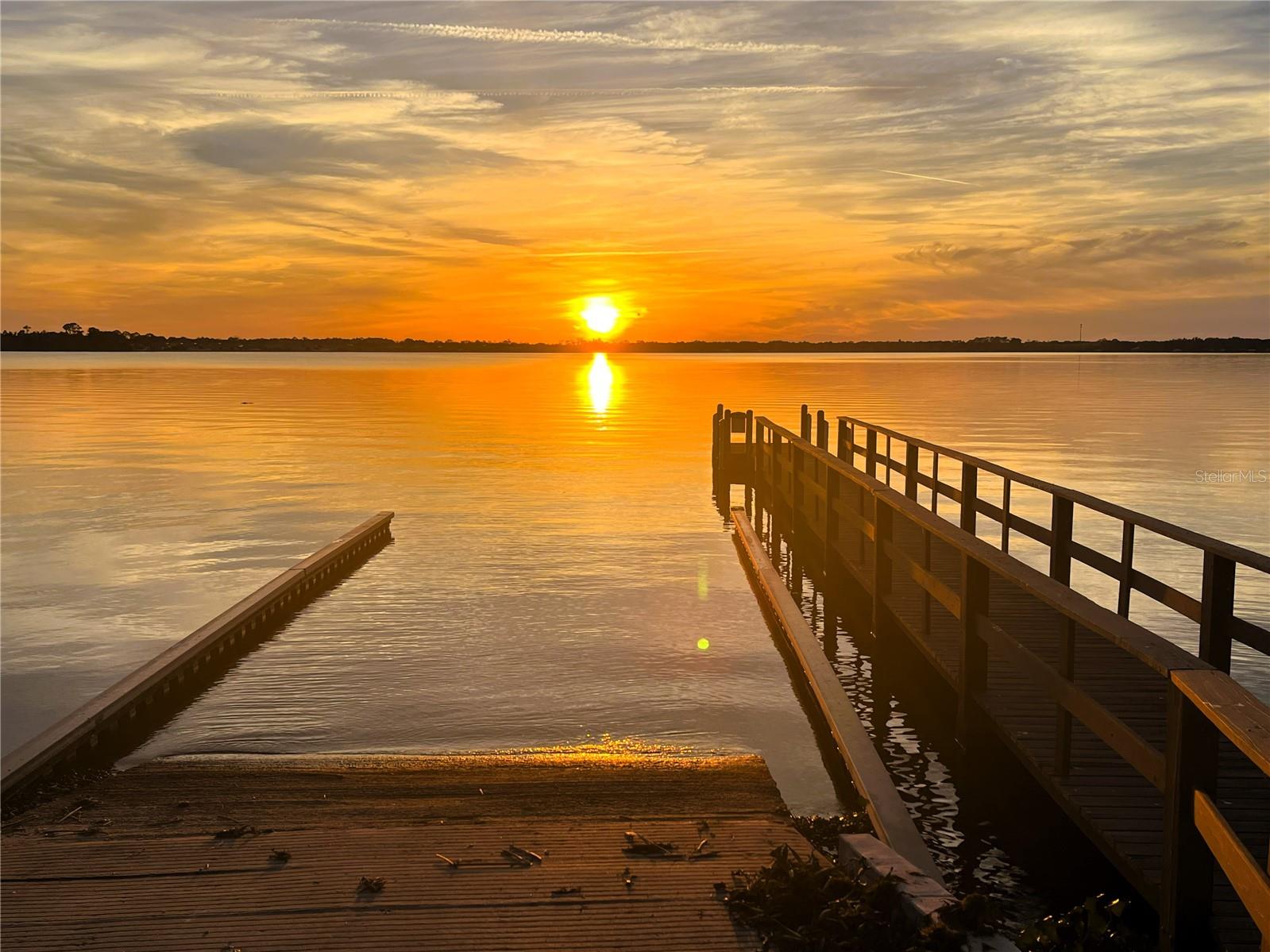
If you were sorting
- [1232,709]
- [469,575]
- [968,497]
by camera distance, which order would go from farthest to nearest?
[469,575] < [968,497] < [1232,709]

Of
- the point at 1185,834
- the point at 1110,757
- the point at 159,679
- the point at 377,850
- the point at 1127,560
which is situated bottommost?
the point at 159,679

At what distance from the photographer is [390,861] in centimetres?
536

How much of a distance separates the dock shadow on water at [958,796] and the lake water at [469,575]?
62 mm

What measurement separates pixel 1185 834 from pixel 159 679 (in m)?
8.57

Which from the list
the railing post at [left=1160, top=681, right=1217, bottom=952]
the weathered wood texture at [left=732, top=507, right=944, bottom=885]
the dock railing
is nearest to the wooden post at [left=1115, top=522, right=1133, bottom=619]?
the dock railing

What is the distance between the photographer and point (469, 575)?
17.4 m

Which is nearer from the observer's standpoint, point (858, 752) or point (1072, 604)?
point (1072, 604)

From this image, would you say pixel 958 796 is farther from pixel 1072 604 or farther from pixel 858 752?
pixel 1072 604

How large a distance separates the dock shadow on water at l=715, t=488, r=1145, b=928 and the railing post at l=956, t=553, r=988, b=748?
322 mm

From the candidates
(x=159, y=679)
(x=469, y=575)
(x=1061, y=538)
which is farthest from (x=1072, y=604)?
(x=469, y=575)

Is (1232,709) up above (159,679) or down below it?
above

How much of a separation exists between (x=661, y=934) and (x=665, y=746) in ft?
16.8

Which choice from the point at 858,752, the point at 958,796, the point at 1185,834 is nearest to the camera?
the point at 1185,834

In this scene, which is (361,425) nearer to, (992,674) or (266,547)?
(266,547)
